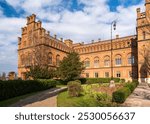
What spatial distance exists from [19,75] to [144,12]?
120 feet

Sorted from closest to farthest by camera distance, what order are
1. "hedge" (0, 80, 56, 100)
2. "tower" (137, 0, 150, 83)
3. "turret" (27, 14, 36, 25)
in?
"hedge" (0, 80, 56, 100) → "tower" (137, 0, 150, 83) → "turret" (27, 14, 36, 25)

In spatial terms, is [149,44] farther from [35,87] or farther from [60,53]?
[35,87]

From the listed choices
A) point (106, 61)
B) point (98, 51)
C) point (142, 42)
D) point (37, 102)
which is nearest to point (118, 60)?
point (106, 61)

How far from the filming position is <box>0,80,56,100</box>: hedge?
1686 cm

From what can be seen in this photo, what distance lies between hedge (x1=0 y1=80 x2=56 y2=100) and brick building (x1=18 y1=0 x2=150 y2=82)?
1504 centimetres

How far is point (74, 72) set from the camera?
3394 cm

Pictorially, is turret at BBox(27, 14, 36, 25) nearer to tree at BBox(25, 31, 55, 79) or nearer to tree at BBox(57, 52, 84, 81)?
tree at BBox(25, 31, 55, 79)

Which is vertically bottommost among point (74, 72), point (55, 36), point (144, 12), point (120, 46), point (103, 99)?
point (103, 99)

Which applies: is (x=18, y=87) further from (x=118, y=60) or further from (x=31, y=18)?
(x=118, y=60)

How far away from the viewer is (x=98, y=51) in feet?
178

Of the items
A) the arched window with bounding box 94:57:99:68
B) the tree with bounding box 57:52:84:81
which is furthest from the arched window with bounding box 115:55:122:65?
the tree with bounding box 57:52:84:81

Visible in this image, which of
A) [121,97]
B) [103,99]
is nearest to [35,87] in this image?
[103,99]

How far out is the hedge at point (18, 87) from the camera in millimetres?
16859

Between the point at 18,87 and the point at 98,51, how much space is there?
38.1 m
